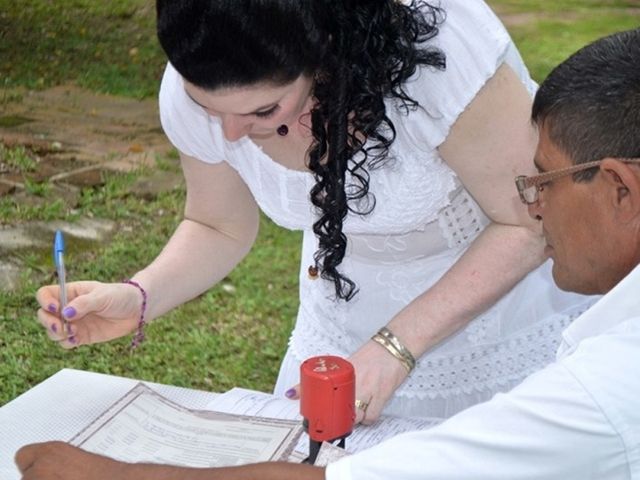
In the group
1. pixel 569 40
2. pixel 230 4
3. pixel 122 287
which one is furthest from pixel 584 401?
pixel 569 40

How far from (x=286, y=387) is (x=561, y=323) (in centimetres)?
58

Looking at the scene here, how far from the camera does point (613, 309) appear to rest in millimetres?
1347

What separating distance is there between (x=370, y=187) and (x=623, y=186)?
2.40ft

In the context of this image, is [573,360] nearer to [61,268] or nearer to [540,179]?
[540,179]

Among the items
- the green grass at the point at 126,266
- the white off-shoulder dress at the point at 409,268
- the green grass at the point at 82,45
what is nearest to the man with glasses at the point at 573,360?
the white off-shoulder dress at the point at 409,268

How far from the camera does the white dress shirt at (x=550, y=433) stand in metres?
1.21

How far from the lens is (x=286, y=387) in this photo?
226 centimetres

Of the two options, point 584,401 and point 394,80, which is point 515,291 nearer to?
point 394,80

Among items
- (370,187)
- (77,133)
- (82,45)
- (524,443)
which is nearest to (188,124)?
(370,187)

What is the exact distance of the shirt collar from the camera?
133 centimetres

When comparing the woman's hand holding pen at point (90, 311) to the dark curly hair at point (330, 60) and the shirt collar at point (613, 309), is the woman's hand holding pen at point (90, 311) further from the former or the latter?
the shirt collar at point (613, 309)

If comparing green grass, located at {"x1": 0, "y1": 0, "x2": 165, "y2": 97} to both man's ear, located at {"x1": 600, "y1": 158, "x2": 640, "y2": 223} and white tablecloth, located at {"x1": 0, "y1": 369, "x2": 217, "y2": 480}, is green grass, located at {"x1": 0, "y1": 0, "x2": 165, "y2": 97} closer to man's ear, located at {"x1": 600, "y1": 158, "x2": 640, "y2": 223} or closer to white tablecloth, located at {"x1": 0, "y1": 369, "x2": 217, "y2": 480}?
white tablecloth, located at {"x1": 0, "y1": 369, "x2": 217, "y2": 480}

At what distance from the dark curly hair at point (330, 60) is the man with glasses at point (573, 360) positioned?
0.37 m

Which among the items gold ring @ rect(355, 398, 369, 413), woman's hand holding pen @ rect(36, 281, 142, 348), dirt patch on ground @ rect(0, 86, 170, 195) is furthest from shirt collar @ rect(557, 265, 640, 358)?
dirt patch on ground @ rect(0, 86, 170, 195)
